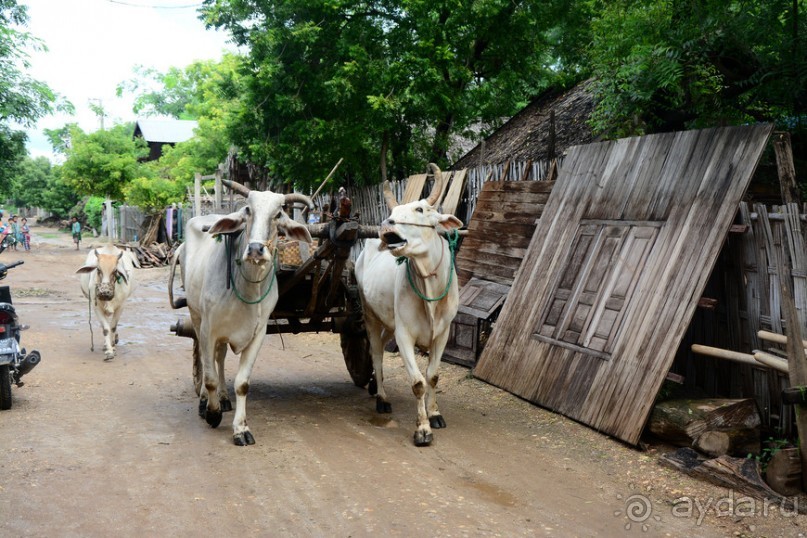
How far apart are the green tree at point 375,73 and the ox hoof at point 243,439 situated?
313 inches

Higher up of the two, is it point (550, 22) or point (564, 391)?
point (550, 22)

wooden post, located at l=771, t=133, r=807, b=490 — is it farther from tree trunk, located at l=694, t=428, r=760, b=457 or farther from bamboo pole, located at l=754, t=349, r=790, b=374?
tree trunk, located at l=694, t=428, r=760, b=457

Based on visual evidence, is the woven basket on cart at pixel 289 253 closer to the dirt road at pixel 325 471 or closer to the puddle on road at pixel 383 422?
the dirt road at pixel 325 471

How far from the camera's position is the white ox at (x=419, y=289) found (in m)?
6.31

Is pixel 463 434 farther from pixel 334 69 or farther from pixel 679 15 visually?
pixel 334 69

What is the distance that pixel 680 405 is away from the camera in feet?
20.0

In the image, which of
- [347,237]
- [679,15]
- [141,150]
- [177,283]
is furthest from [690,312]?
[141,150]

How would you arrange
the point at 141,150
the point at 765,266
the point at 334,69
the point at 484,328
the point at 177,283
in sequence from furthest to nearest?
1. the point at 141,150
2. the point at 177,283
3. the point at 334,69
4. the point at 484,328
5. the point at 765,266

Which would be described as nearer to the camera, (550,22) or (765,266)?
(765,266)

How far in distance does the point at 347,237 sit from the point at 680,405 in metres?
3.17

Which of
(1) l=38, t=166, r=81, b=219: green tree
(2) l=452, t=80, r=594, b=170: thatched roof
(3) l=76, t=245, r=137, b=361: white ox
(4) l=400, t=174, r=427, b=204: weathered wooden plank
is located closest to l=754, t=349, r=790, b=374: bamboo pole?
(2) l=452, t=80, r=594, b=170: thatched roof

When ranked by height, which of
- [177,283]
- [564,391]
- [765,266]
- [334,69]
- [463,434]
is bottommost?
[177,283]

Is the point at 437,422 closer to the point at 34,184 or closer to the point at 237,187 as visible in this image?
the point at 237,187

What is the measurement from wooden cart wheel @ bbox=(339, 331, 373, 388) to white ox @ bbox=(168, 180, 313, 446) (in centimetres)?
177
